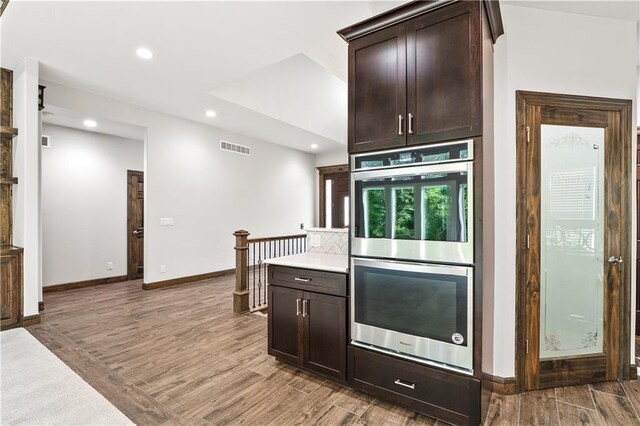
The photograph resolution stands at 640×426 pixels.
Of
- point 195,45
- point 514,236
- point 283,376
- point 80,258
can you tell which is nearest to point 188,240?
point 80,258

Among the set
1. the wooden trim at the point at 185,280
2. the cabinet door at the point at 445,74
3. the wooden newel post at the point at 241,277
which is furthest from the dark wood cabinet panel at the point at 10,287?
the cabinet door at the point at 445,74

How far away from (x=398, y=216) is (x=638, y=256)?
2.99 m

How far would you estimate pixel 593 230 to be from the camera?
2529 mm

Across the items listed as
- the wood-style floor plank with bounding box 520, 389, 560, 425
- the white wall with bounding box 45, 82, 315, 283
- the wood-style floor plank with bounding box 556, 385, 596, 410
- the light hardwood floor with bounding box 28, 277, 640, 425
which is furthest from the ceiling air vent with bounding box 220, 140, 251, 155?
the wood-style floor plank with bounding box 556, 385, 596, 410

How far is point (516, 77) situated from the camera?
239 centimetres

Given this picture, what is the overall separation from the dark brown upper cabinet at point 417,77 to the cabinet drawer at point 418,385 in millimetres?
1415

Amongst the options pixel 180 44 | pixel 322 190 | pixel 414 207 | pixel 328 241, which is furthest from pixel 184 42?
Result: pixel 322 190

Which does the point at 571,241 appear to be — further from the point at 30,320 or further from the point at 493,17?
the point at 30,320

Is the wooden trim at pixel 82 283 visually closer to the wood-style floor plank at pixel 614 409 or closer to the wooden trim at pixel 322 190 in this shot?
the wooden trim at pixel 322 190

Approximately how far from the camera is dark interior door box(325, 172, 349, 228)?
880 cm

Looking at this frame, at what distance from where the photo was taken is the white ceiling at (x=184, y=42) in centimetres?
272

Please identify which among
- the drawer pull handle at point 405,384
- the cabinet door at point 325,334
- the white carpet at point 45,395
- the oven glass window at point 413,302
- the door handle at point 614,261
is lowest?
the white carpet at point 45,395

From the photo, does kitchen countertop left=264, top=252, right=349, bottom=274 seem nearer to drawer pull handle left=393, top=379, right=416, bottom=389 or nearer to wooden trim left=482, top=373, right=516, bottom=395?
drawer pull handle left=393, top=379, right=416, bottom=389

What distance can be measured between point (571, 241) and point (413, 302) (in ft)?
4.99
